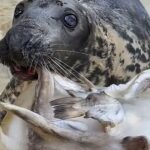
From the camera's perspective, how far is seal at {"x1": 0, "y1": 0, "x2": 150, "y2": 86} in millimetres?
2584

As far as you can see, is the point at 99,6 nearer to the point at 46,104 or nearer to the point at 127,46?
the point at 127,46

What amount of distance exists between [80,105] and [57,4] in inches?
73.1

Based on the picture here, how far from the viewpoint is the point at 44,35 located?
269cm

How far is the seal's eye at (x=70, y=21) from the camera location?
2.90 meters

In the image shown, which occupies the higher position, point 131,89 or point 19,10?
point 131,89

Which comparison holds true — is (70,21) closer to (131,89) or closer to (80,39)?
(80,39)

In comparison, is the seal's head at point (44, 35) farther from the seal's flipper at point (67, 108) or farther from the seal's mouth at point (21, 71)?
the seal's flipper at point (67, 108)

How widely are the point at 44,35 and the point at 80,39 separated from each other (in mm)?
279

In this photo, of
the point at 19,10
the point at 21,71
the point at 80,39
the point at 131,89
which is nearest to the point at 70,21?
the point at 80,39

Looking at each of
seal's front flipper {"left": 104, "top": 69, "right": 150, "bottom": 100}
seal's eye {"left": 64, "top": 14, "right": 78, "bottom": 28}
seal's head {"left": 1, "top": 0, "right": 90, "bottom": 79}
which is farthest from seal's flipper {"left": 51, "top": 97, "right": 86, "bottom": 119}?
seal's eye {"left": 64, "top": 14, "right": 78, "bottom": 28}

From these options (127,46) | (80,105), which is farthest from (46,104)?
(127,46)

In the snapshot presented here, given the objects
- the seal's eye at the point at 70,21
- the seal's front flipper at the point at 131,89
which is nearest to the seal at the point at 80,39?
the seal's eye at the point at 70,21

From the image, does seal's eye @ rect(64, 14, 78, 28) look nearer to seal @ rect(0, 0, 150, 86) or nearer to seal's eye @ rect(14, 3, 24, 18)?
seal @ rect(0, 0, 150, 86)

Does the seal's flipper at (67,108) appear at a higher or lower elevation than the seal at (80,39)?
higher
